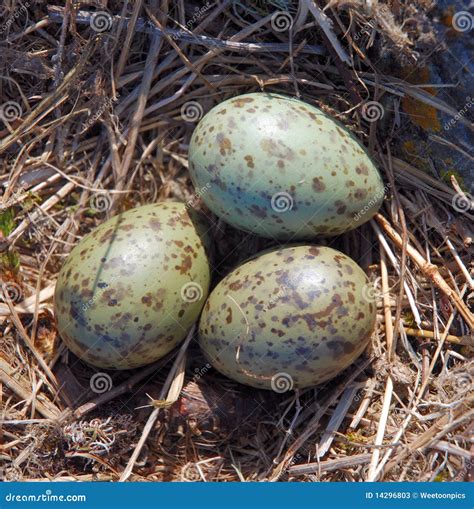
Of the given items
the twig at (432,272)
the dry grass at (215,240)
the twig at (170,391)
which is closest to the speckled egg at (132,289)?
the twig at (170,391)

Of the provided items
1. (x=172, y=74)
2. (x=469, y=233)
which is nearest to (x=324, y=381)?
(x=469, y=233)

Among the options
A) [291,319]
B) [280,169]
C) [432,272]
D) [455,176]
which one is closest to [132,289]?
[291,319]

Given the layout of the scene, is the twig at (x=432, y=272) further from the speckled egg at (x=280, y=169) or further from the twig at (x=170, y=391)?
the twig at (x=170, y=391)

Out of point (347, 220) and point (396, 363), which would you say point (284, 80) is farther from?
point (396, 363)

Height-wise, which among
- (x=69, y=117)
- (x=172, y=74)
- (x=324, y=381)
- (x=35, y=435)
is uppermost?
(x=172, y=74)

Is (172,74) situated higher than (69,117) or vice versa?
(172,74)

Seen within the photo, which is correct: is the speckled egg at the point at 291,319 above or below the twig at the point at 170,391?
above

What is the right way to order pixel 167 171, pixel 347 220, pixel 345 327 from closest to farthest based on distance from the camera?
pixel 345 327 < pixel 347 220 < pixel 167 171
